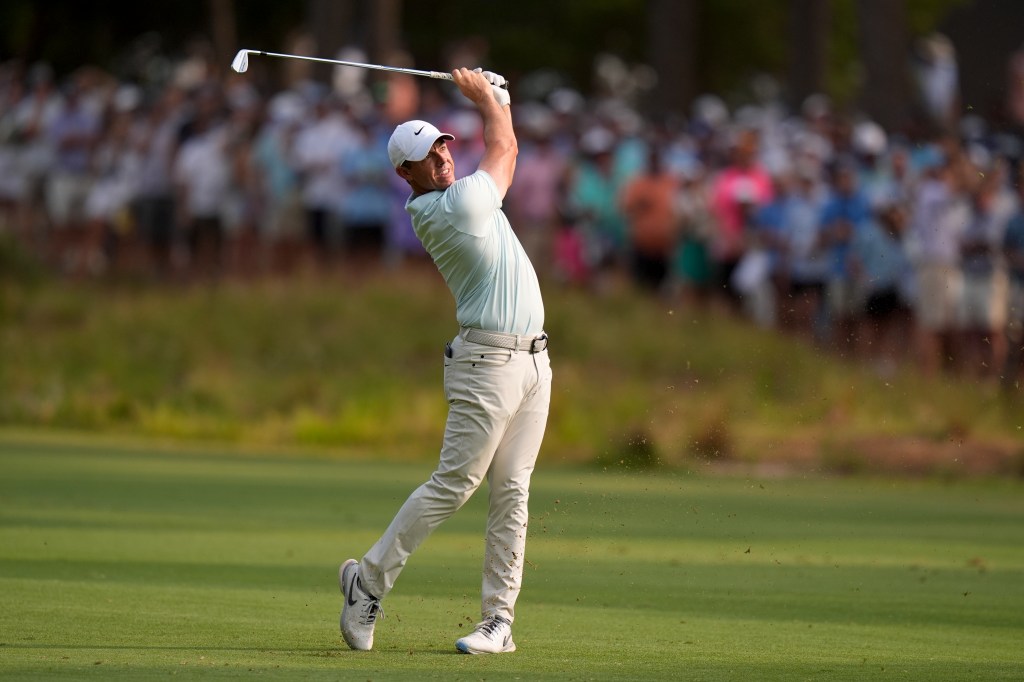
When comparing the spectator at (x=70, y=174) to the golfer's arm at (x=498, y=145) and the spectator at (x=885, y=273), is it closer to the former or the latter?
the spectator at (x=885, y=273)

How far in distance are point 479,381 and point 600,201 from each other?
16757mm

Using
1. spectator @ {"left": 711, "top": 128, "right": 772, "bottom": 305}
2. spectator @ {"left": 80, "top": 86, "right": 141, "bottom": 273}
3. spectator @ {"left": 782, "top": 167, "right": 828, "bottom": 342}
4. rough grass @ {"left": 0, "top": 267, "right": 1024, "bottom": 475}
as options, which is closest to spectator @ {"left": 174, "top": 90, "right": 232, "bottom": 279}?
rough grass @ {"left": 0, "top": 267, "right": 1024, "bottom": 475}

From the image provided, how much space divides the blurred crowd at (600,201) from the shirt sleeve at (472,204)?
13.3 meters

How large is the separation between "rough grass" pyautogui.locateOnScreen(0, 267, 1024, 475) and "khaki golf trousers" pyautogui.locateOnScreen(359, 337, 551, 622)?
40.0ft

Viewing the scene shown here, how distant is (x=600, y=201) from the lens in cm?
2575

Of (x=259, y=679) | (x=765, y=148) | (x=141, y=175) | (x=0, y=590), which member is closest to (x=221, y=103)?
(x=141, y=175)

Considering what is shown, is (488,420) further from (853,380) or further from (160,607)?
(853,380)

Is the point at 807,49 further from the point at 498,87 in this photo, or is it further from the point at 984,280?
the point at 498,87

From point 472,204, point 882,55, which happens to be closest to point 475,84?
point 472,204

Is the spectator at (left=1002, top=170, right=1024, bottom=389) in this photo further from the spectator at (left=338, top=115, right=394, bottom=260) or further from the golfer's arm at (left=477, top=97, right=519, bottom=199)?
the golfer's arm at (left=477, top=97, right=519, bottom=199)

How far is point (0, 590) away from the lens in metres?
10.8

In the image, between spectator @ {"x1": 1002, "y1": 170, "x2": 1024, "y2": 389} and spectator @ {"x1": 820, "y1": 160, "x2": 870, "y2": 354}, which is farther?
spectator @ {"x1": 820, "y1": 160, "x2": 870, "y2": 354}

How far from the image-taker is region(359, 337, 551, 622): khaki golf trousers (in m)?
9.16

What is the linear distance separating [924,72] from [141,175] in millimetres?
12626
